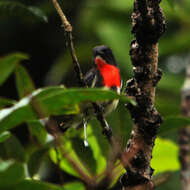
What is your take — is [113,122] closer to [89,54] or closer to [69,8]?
[89,54]

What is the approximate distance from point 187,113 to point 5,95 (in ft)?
10.7

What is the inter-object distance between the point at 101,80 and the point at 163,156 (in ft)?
1.45

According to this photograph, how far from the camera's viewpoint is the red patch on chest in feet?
7.60

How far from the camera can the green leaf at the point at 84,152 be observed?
1703mm

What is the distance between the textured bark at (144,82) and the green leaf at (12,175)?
1.06ft

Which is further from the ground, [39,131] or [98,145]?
[39,131]

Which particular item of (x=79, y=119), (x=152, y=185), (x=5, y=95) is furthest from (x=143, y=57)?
(x=5, y=95)

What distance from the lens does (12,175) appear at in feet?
4.78

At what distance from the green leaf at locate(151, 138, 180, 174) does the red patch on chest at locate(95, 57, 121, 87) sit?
0.33 meters

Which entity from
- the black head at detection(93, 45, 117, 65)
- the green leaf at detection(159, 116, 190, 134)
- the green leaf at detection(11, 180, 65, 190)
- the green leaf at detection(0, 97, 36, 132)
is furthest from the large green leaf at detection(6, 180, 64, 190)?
the black head at detection(93, 45, 117, 65)

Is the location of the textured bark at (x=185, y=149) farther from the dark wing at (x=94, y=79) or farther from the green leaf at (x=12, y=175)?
the green leaf at (x=12, y=175)

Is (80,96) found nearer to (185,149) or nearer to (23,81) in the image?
(23,81)

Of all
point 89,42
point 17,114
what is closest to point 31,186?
point 17,114

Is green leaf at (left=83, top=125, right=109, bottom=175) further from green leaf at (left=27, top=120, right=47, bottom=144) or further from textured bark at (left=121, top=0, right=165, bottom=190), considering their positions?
textured bark at (left=121, top=0, right=165, bottom=190)
